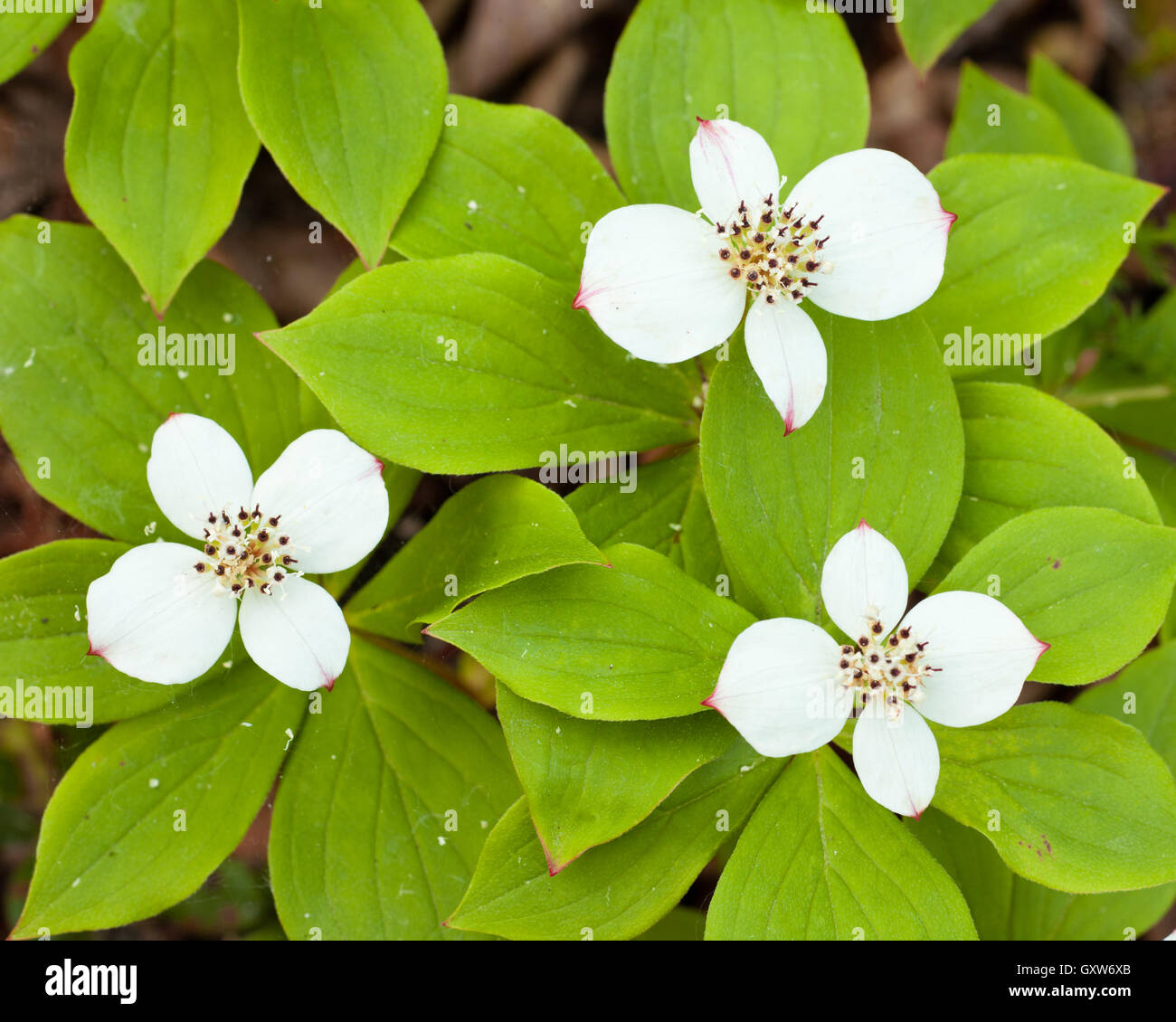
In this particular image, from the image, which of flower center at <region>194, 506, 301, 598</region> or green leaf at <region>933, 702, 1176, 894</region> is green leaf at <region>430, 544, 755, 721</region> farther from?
green leaf at <region>933, 702, 1176, 894</region>

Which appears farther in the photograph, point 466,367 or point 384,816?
point 384,816

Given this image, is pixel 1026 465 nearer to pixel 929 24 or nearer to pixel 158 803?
pixel 929 24

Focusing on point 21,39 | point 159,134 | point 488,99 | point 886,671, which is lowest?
point 886,671

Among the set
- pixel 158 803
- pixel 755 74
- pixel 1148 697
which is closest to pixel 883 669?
pixel 1148 697

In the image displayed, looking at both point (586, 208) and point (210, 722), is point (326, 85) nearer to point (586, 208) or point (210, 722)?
point (586, 208)

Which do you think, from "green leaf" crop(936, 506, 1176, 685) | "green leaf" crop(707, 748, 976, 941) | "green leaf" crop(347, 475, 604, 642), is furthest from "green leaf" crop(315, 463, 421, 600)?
"green leaf" crop(936, 506, 1176, 685)
